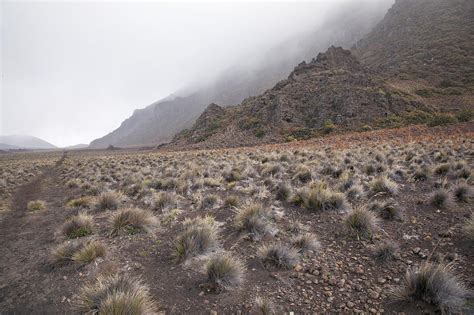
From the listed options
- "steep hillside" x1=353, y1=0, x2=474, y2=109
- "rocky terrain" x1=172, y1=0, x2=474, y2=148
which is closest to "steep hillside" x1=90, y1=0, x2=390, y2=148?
"steep hillside" x1=353, y1=0, x2=474, y2=109

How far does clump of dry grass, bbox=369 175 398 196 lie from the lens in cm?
685

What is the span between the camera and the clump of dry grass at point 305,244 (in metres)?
4.27

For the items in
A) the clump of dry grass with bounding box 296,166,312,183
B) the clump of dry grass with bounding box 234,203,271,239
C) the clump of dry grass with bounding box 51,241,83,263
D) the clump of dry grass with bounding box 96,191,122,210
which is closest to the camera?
the clump of dry grass with bounding box 51,241,83,263

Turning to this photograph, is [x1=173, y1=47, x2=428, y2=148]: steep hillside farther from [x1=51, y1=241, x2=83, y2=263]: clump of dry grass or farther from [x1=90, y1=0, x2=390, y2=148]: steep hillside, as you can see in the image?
[x1=90, y1=0, x2=390, y2=148]: steep hillside

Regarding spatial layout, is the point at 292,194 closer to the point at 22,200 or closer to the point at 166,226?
the point at 166,226

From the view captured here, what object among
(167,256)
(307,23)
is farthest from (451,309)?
(307,23)

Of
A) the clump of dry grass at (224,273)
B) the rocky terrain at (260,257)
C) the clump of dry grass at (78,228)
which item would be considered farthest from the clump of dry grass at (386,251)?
the clump of dry grass at (78,228)

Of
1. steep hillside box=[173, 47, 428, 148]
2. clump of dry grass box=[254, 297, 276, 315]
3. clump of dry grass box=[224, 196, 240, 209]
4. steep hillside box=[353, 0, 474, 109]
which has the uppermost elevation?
steep hillside box=[353, 0, 474, 109]

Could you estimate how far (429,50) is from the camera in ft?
180

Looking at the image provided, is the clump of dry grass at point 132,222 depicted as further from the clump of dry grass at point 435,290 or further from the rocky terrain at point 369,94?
the rocky terrain at point 369,94

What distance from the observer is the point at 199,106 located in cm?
Answer: 15162

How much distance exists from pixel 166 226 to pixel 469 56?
68.8 meters

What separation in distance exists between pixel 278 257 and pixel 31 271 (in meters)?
4.45

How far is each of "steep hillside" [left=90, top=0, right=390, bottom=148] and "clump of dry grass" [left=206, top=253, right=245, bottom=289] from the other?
112 m
